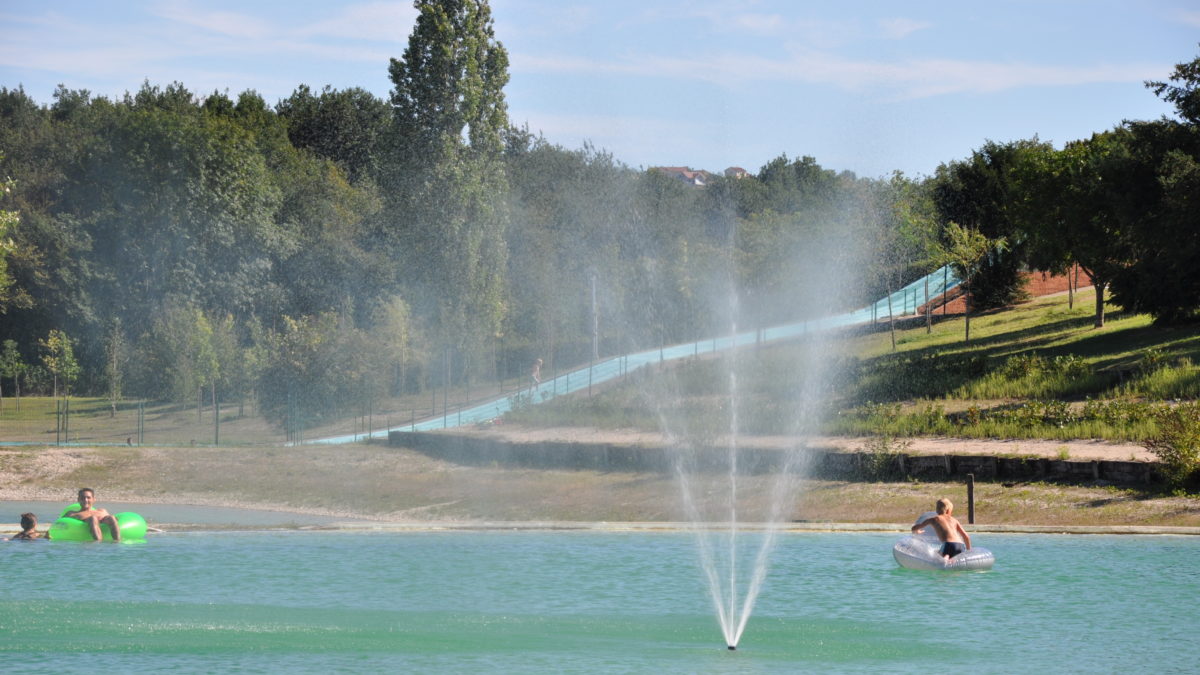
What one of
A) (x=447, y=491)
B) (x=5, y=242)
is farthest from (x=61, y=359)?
(x=447, y=491)

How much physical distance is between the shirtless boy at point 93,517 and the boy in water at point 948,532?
1653 cm

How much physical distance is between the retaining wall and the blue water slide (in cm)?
628

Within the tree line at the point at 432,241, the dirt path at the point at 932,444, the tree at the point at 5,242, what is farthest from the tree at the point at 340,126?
the dirt path at the point at 932,444

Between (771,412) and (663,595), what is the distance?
21828 mm

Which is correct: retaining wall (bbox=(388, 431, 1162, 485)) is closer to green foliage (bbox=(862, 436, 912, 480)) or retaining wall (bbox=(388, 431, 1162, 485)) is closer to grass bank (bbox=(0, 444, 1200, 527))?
green foliage (bbox=(862, 436, 912, 480))

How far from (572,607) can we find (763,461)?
Answer: 54.5ft

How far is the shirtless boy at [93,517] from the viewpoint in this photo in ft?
91.3

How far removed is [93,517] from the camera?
91.9 feet

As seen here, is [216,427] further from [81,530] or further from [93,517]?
[81,530]

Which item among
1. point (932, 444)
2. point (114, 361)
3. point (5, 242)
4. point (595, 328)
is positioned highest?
point (5, 242)

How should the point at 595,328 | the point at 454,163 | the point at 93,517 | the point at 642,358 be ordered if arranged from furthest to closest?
the point at 595,328, the point at 642,358, the point at 454,163, the point at 93,517

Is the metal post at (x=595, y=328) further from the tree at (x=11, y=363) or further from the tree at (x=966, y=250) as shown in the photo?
the tree at (x=11, y=363)

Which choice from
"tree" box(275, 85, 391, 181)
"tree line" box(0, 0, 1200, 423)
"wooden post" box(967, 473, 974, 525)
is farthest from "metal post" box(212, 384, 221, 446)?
"tree" box(275, 85, 391, 181)

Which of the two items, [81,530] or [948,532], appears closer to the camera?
[948,532]
